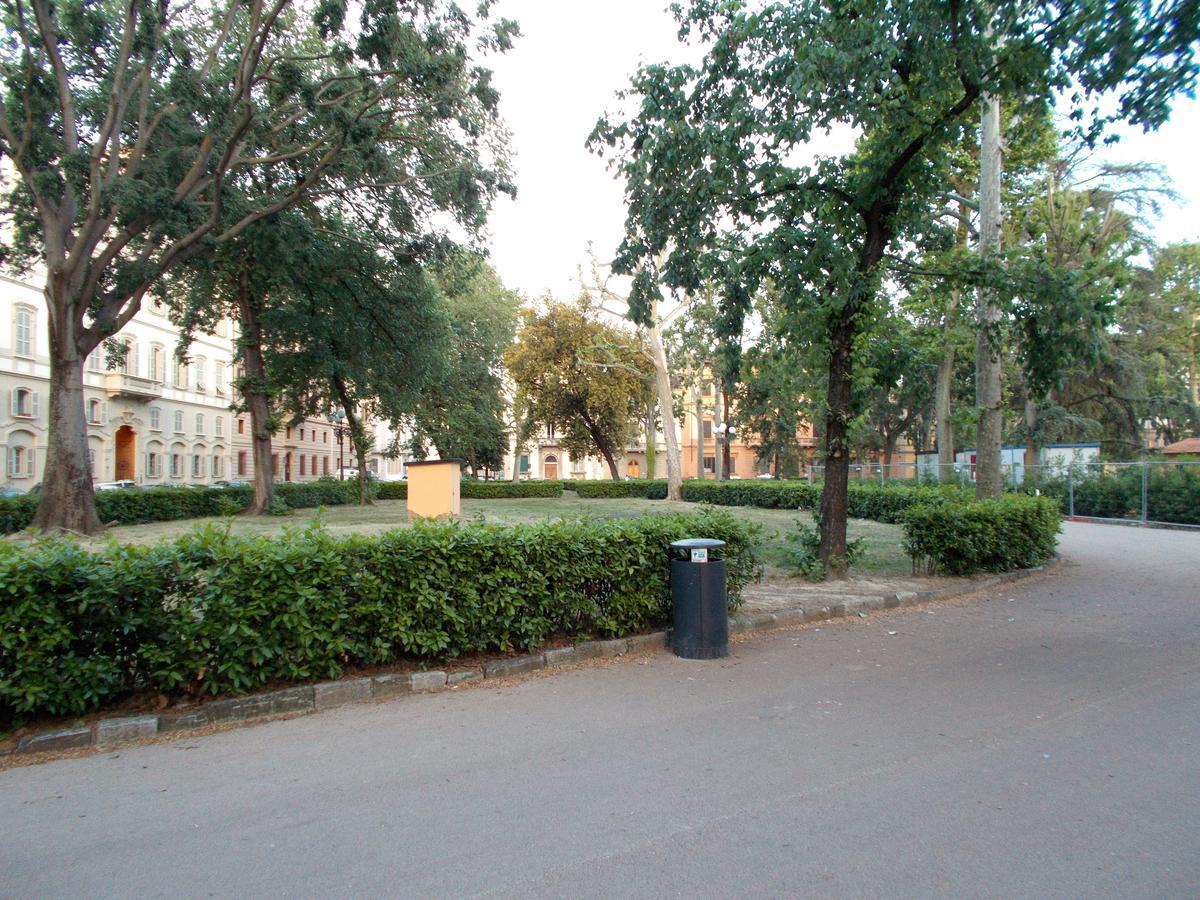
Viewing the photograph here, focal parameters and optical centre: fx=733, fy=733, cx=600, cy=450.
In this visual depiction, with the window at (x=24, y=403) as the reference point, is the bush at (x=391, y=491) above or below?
below

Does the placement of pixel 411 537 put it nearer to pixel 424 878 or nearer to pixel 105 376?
pixel 424 878

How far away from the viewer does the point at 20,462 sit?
117ft

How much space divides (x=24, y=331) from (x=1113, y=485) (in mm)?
45682

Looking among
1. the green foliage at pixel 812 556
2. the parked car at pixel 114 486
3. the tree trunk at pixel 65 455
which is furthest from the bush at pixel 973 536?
the parked car at pixel 114 486

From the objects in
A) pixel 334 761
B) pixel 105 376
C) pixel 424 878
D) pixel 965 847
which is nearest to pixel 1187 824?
pixel 965 847

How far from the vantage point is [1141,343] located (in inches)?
1320

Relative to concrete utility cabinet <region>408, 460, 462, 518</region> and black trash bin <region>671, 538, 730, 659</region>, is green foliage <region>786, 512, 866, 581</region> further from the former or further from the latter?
concrete utility cabinet <region>408, 460, 462, 518</region>

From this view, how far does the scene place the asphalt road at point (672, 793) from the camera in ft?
10.5

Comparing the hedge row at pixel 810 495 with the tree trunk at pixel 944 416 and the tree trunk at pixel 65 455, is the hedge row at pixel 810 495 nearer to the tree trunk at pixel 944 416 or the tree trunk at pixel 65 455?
the tree trunk at pixel 944 416

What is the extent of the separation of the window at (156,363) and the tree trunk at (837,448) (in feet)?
150

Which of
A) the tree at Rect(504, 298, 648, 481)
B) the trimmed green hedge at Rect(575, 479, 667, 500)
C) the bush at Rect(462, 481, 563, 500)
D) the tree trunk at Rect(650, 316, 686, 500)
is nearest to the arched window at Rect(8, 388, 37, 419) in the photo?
the bush at Rect(462, 481, 563, 500)

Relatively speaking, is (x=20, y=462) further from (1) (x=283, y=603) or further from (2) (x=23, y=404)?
(1) (x=283, y=603)

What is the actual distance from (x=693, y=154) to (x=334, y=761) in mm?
8165

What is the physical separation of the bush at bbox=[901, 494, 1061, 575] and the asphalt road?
446 cm
